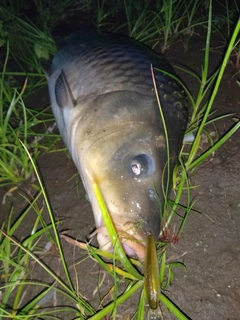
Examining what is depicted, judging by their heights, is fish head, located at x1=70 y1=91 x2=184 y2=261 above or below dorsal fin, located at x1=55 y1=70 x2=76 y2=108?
below

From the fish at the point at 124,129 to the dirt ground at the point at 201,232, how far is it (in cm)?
35

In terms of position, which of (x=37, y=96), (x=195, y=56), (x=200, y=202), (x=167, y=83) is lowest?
(x=200, y=202)

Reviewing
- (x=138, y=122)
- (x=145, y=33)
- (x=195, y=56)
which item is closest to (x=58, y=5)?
(x=145, y=33)

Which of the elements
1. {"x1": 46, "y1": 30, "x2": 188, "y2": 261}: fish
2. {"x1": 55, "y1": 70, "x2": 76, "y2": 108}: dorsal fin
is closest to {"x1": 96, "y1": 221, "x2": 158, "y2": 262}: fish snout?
{"x1": 46, "y1": 30, "x2": 188, "y2": 261}: fish

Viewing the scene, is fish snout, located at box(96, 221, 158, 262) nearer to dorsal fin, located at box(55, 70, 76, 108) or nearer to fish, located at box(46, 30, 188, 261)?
fish, located at box(46, 30, 188, 261)

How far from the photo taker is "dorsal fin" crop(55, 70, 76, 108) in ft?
8.30

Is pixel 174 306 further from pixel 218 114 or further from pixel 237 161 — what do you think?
pixel 218 114

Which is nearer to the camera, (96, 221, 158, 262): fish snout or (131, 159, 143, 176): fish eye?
(96, 221, 158, 262): fish snout

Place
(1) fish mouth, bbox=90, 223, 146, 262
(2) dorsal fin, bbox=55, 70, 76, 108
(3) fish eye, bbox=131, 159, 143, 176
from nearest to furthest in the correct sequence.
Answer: (1) fish mouth, bbox=90, 223, 146, 262 < (3) fish eye, bbox=131, 159, 143, 176 < (2) dorsal fin, bbox=55, 70, 76, 108

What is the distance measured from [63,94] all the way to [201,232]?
4.02 feet

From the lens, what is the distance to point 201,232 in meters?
2.38

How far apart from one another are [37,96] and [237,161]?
71.7 inches

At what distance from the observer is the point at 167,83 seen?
2.43 meters

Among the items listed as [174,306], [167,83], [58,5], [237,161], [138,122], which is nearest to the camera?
[174,306]
